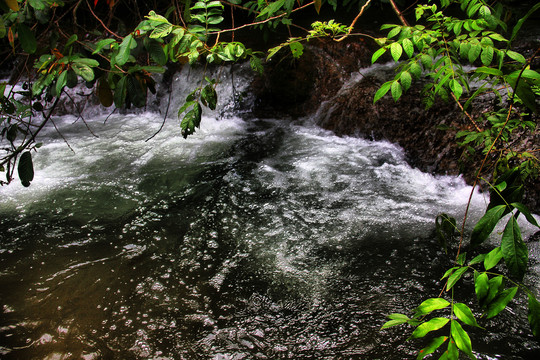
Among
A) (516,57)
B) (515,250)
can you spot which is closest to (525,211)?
(515,250)

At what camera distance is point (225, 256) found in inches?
89.4

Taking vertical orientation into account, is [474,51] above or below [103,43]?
below

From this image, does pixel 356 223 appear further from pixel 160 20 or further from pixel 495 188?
pixel 160 20

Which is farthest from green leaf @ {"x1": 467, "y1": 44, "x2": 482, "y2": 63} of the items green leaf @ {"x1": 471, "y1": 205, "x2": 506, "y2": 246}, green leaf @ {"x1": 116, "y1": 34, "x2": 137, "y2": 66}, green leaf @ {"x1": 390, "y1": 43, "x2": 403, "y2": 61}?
green leaf @ {"x1": 116, "y1": 34, "x2": 137, "y2": 66}

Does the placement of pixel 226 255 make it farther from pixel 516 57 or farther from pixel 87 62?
pixel 516 57

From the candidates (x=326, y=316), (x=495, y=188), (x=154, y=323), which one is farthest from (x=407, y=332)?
(x=154, y=323)

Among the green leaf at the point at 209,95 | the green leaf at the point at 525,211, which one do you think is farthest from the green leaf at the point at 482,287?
the green leaf at the point at 209,95

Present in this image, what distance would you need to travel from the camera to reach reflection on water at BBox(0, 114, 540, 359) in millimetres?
1703

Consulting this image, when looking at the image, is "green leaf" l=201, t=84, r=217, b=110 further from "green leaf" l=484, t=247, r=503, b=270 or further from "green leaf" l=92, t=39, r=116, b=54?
"green leaf" l=484, t=247, r=503, b=270

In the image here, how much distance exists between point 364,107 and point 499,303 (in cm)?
327

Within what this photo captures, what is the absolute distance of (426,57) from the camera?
1.58 m

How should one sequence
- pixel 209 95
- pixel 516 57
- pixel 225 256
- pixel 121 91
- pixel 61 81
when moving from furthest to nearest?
pixel 225 256 → pixel 209 95 → pixel 121 91 → pixel 61 81 → pixel 516 57

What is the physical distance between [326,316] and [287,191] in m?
1.34

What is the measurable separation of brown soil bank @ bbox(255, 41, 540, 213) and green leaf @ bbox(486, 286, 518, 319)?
180 cm
